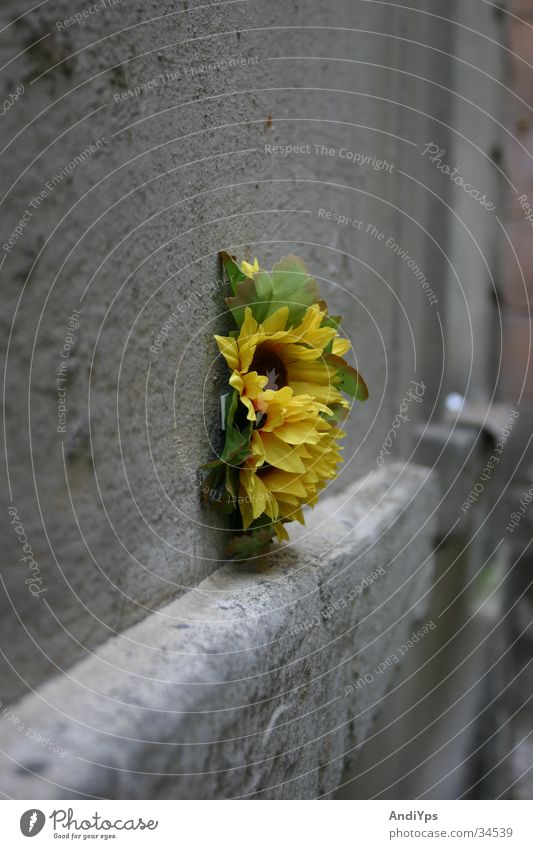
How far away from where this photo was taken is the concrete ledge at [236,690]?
32cm

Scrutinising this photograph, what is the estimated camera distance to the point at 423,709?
1.00m

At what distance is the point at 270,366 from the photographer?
0.47 metres

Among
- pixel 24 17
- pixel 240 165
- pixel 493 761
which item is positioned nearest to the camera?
pixel 24 17

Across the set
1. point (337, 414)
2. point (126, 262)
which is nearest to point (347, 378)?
point (337, 414)

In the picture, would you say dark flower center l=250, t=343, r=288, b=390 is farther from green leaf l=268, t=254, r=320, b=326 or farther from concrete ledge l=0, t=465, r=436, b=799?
concrete ledge l=0, t=465, r=436, b=799

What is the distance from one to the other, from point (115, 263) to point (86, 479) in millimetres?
103

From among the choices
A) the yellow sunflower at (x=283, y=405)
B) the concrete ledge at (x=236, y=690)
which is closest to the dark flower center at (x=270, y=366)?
the yellow sunflower at (x=283, y=405)

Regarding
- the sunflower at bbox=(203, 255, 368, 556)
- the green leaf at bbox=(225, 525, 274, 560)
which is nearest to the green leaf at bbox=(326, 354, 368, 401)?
the sunflower at bbox=(203, 255, 368, 556)

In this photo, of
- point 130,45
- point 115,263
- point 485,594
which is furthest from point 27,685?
point 485,594

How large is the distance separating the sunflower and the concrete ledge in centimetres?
6

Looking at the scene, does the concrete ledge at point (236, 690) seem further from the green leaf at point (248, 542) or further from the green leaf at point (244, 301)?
the green leaf at point (244, 301)

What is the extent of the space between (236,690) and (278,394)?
0.16m

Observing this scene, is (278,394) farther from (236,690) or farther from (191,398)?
(236,690)

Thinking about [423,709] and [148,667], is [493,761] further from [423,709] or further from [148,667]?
[148,667]
